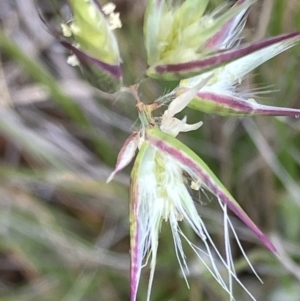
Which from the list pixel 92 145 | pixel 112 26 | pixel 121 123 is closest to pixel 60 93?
pixel 121 123

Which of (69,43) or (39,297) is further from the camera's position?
(39,297)

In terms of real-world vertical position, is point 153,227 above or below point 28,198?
below

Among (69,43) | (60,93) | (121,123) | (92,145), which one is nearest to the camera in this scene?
(69,43)

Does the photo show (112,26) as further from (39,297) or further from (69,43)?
(39,297)

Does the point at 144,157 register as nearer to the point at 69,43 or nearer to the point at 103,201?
the point at 69,43

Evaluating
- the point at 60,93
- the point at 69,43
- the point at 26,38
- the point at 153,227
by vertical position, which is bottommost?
the point at 153,227

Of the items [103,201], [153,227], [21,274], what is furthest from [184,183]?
[21,274]

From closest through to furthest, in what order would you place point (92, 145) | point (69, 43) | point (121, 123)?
point (69, 43)
point (121, 123)
point (92, 145)
